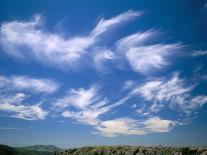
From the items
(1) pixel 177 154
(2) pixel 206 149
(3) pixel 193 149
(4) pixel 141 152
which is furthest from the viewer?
(4) pixel 141 152

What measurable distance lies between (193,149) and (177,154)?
830 inches

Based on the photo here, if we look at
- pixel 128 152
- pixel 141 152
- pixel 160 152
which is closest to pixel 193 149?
pixel 160 152

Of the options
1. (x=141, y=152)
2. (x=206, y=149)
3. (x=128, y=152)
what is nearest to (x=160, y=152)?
(x=141, y=152)

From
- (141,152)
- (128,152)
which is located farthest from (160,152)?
(128,152)

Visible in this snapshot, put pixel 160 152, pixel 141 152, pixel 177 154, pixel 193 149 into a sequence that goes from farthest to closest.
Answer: pixel 141 152 < pixel 160 152 < pixel 177 154 < pixel 193 149

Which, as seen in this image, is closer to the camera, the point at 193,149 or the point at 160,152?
the point at 193,149

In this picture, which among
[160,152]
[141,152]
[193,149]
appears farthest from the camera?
[141,152]

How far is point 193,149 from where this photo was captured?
13212cm

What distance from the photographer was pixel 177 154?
5945 inches

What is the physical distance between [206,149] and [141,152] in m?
72.7

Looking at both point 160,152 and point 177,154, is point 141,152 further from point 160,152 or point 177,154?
point 177,154

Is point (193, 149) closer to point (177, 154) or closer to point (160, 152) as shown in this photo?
point (177, 154)

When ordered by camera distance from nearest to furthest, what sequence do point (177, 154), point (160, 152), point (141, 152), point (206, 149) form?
point (206, 149) → point (177, 154) → point (160, 152) → point (141, 152)

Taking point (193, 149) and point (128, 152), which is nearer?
point (193, 149)
